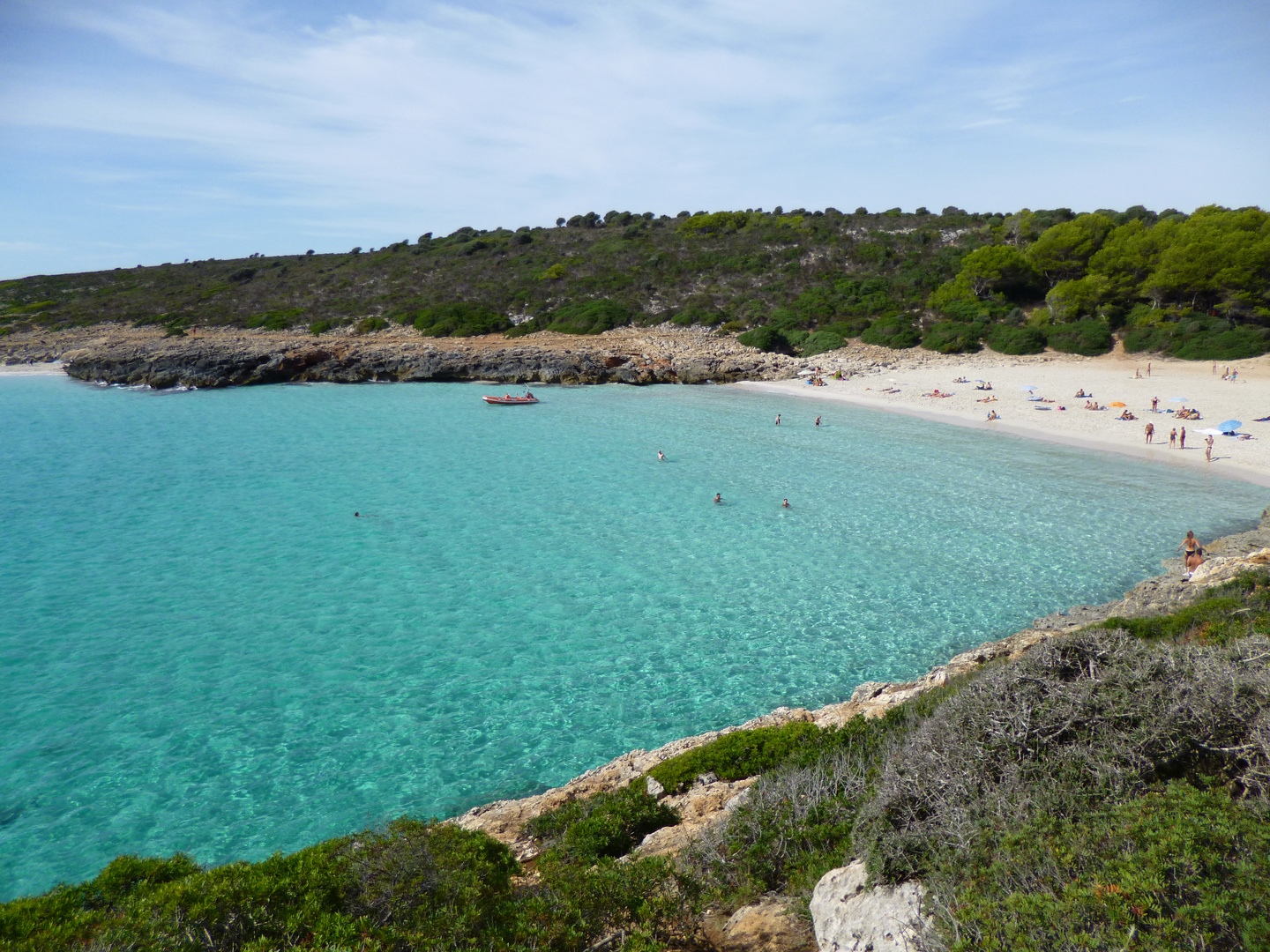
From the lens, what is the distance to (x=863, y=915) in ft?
14.5

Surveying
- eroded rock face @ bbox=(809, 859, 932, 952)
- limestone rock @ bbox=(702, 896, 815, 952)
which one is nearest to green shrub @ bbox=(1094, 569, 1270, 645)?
eroded rock face @ bbox=(809, 859, 932, 952)

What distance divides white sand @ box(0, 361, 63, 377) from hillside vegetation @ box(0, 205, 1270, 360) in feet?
33.2

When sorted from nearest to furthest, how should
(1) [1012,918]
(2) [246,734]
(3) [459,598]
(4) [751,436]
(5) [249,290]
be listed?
(1) [1012,918] < (2) [246,734] < (3) [459,598] < (4) [751,436] < (5) [249,290]

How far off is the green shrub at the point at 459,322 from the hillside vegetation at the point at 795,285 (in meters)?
0.17

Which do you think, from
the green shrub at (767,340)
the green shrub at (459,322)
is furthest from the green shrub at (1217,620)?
the green shrub at (459,322)

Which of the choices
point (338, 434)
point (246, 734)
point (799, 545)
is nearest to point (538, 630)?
point (246, 734)

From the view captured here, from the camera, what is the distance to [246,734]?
1048 centimetres

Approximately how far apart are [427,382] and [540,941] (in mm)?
46690

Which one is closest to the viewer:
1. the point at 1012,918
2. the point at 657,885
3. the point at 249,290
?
the point at 1012,918

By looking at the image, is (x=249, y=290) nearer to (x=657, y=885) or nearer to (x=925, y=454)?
(x=925, y=454)

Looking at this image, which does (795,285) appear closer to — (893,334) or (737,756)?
(893,334)

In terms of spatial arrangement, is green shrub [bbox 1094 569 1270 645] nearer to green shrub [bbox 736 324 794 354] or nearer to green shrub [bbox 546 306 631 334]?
green shrub [bbox 736 324 794 354]

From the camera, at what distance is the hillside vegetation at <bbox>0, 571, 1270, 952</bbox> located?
3.85 metres

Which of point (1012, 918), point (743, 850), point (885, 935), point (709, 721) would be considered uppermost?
point (1012, 918)
